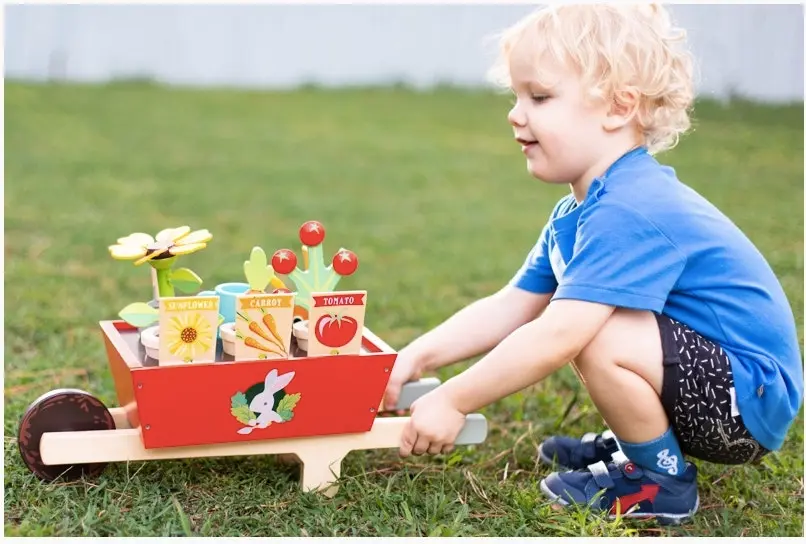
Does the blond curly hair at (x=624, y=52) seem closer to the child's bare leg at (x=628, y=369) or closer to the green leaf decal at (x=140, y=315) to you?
the child's bare leg at (x=628, y=369)

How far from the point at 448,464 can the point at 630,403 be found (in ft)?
1.25

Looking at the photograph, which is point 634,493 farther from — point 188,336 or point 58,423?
point 58,423

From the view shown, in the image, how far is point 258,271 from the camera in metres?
1.59

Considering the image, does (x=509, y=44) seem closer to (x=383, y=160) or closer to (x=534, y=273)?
(x=534, y=273)

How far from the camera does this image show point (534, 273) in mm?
1896

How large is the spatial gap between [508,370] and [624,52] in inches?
21.1

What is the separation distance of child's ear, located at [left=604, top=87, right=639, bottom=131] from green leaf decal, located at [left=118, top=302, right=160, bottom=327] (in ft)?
2.55

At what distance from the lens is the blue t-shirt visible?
1.56 meters

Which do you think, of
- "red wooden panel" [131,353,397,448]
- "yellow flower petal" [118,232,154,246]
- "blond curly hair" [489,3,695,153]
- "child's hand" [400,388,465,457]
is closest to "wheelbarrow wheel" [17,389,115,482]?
"red wooden panel" [131,353,397,448]

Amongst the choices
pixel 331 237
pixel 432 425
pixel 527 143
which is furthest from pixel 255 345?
pixel 331 237

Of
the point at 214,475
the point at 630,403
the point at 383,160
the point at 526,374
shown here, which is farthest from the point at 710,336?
the point at 383,160

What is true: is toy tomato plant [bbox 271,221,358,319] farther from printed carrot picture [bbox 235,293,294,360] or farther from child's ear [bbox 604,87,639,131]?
child's ear [bbox 604,87,639,131]

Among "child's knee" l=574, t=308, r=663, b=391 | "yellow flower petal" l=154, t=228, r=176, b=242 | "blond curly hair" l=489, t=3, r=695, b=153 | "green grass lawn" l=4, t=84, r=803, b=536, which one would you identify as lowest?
"green grass lawn" l=4, t=84, r=803, b=536

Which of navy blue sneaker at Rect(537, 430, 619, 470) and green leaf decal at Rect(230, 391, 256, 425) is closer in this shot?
green leaf decal at Rect(230, 391, 256, 425)
